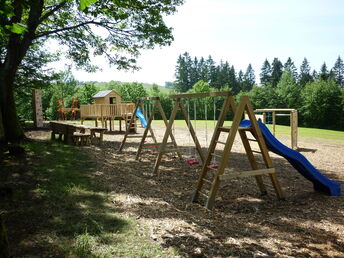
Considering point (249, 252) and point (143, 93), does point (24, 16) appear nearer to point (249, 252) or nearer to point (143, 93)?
point (249, 252)

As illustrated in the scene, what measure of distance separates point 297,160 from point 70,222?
184 inches

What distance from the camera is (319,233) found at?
166 inches

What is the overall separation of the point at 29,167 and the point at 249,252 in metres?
6.13

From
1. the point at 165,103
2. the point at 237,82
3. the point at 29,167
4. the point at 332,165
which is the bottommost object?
the point at 332,165

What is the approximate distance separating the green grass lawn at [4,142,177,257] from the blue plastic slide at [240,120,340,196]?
3340mm

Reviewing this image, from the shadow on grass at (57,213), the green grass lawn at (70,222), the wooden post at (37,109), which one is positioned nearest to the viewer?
the green grass lawn at (70,222)

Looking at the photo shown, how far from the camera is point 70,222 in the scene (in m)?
4.01

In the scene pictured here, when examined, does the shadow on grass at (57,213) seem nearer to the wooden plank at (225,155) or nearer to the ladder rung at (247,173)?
the wooden plank at (225,155)

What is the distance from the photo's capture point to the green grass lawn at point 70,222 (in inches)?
128

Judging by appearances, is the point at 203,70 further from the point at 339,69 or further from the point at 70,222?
the point at 70,222

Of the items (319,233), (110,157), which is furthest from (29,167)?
(319,233)

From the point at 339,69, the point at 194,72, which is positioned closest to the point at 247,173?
the point at 194,72

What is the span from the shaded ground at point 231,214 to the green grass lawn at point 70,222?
256 mm

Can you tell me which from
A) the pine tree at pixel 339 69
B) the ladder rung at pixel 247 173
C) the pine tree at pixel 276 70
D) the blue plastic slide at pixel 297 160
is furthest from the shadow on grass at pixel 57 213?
the pine tree at pixel 339 69
